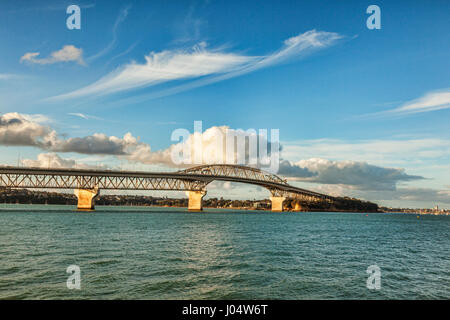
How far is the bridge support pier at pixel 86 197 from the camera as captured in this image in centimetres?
10862

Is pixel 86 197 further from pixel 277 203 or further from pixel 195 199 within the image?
pixel 277 203

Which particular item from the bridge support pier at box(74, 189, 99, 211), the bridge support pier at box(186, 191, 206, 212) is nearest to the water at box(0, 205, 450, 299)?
the bridge support pier at box(74, 189, 99, 211)

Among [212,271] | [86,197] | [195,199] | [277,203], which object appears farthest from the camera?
[277,203]

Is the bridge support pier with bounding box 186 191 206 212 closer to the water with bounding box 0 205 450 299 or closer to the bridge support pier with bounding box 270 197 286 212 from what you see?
the bridge support pier with bounding box 270 197 286 212

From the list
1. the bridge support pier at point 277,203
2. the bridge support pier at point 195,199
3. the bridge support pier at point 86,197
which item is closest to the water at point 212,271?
the bridge support pier at point 86,197

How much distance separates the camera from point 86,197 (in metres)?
111

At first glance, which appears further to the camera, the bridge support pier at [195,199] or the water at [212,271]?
the bridge support pier at [195,199]

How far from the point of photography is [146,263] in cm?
2228

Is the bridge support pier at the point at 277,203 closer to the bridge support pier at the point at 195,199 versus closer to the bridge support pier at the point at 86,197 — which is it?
the bridge support pier at the point at 195,199

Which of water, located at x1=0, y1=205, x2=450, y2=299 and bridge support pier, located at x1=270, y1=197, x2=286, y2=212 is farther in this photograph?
bridge support pier, located at x1=270, y1=197, x2=286, y2=212

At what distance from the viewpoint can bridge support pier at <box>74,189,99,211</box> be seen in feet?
356

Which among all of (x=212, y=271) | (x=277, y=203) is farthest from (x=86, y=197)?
(x=212, y=271)

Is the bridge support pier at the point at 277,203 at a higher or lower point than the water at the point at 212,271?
lower
